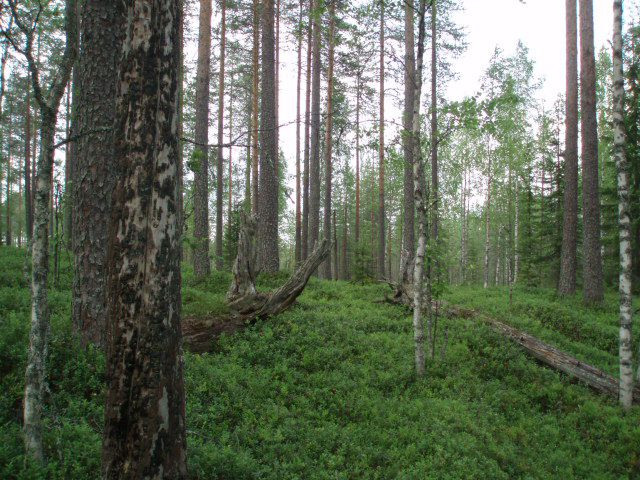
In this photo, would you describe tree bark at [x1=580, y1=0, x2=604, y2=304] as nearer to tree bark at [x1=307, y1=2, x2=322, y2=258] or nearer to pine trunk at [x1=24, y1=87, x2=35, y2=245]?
tree bark at [x1=307, y1=2, x2=322, y2=258]

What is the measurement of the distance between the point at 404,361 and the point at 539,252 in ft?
69.1

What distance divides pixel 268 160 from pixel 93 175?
7.87 meters

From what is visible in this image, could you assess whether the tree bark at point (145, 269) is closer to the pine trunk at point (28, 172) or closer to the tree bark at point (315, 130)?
the tree bark at point (315, 130)

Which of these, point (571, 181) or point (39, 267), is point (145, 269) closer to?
point (39, 267)

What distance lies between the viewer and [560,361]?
8.66m

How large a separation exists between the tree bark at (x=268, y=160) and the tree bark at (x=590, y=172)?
1041 centimetres

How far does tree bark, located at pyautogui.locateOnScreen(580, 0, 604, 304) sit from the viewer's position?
13.1 m

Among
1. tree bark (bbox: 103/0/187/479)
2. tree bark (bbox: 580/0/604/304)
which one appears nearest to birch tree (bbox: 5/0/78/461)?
tree bark (bbox: 103/0/187/479)

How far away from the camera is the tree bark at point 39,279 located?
3.49 metres

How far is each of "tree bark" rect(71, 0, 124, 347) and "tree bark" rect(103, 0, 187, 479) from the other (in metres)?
3.23

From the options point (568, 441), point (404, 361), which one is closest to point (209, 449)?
point (404, 361)

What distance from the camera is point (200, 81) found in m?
13.5

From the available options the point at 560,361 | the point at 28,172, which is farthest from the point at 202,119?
the point at 28,172

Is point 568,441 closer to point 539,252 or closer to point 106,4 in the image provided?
point 106,4
